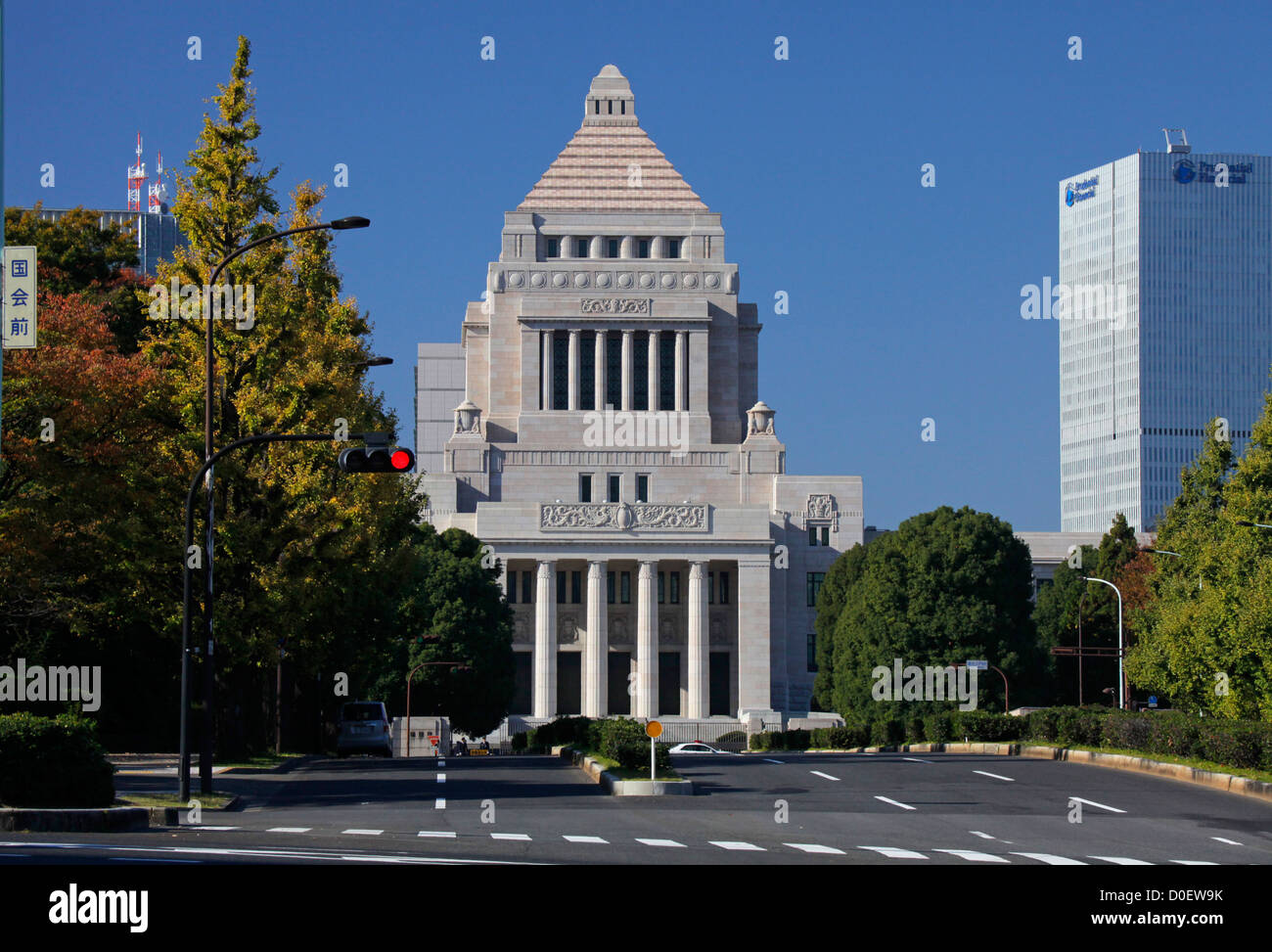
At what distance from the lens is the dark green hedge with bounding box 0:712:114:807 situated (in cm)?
2258

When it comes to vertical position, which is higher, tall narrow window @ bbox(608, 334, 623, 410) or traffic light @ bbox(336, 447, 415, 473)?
tall narrow window @ bbox(608, 334, 623, 410)

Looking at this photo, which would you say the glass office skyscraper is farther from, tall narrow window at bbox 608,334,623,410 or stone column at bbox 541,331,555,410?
stone column at bbox 541,331,555,410

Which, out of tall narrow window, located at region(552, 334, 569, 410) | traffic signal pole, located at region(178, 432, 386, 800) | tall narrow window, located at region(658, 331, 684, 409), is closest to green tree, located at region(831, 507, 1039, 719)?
tall narrow window, located at region(658, 331, 684, 409)

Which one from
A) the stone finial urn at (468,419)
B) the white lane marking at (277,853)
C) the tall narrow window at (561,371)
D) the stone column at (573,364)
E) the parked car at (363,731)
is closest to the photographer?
the white lane marking at (277,853)

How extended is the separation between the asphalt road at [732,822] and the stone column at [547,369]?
76.2 meters

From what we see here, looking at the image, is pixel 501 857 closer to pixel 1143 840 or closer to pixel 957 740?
pixel 1143 840

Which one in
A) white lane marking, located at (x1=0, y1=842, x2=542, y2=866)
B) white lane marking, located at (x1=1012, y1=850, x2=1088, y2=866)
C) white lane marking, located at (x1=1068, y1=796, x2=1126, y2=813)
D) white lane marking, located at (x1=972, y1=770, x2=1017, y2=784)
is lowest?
white lane marking, located at (x1=972, y1=770, x2=1017, y2=784)

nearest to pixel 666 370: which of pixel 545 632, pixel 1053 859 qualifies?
pixel 545 632

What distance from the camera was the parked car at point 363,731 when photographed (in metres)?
55.8

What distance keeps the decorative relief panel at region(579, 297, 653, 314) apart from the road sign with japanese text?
87.1 m

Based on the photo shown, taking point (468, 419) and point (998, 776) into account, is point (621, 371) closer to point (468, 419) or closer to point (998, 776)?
point (468, 419)

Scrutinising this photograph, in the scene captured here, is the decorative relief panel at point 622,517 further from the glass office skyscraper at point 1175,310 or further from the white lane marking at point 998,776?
the glass office skyscraper at point 1175,310

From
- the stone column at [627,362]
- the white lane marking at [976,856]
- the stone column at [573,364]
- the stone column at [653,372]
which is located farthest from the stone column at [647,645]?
the white lane marking at [976,856]

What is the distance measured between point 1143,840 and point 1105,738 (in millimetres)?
20202
